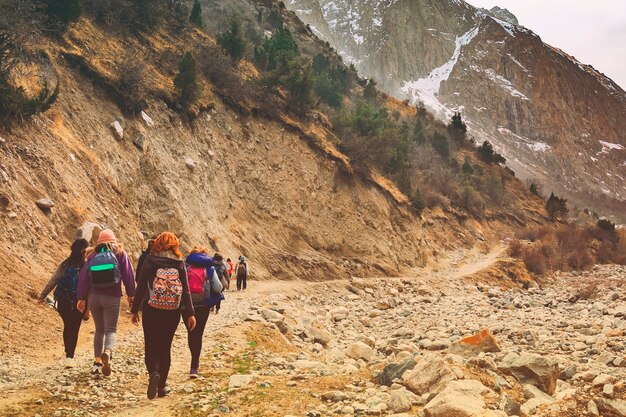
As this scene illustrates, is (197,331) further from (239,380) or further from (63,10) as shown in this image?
(63,10)

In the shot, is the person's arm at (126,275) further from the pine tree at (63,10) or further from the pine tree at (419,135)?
the pine tree at (419,135)

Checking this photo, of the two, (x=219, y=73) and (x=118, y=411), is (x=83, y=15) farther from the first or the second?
(x=118, y=411)

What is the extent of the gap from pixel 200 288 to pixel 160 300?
2.94 feet

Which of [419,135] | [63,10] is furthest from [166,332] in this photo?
[419,135]

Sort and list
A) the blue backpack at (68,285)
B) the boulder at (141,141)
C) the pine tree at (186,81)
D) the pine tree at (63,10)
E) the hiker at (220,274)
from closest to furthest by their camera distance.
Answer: the blue backpack at (68,285)
the hiker at (220,274)
the boulder at (141,141)
the pine tree at (63,10)
the pine tree at (186,81)

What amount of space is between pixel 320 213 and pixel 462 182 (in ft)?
91.4

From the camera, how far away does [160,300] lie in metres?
5.60

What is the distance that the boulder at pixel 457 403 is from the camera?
4.78 metres

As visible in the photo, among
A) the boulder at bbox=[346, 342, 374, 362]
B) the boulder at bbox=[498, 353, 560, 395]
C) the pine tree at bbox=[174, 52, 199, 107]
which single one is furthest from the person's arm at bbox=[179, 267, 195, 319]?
the pine tree at bbox=[174, 52, 199, 107]

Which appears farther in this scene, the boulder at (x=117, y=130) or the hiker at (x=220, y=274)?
the boulder at (x=117, y=130)

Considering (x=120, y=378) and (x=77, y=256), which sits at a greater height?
(x=77, y=256)

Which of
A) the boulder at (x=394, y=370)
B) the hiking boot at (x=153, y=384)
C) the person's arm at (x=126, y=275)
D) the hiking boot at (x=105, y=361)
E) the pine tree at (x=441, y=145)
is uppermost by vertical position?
the pine tree at (x=441, y=145)

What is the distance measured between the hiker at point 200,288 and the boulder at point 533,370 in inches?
161

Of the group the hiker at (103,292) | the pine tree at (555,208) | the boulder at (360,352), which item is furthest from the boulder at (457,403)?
the pine tree at (555,208)
